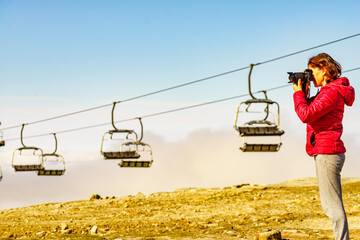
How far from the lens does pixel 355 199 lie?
684 inches

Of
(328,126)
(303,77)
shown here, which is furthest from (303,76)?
(328,126)

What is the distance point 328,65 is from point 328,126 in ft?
2.22

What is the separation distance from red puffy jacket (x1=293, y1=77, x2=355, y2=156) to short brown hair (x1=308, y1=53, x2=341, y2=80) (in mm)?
79

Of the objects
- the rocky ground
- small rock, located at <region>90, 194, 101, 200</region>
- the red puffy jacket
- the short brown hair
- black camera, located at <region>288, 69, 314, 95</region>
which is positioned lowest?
the rocky ground

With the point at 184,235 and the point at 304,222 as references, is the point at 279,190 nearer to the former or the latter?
the point at 304,222

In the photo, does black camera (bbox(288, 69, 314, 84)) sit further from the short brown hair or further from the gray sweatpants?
the gray sweatpants

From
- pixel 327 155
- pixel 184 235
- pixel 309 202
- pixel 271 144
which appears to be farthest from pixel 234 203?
pixel 327 155

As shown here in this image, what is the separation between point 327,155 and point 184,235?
5.74m

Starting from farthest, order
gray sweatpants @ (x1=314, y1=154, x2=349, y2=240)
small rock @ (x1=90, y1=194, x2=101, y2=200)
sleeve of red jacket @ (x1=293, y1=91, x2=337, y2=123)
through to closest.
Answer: small rock @ (x1=90, y1=194, x2=101, y2=200)
gray sweatpants @ (x1=314, y1=154, x2=349, y2=240)
sleeve of red jacket @ (x1=293, y1=91, x2=337, y2=123)

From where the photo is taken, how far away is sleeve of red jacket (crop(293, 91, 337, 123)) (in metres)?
5.46

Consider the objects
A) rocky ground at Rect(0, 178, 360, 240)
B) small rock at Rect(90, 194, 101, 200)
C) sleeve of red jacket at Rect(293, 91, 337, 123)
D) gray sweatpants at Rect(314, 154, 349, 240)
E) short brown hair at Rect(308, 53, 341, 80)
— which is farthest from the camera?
small rock at Rect(90, 194, 101, 200)

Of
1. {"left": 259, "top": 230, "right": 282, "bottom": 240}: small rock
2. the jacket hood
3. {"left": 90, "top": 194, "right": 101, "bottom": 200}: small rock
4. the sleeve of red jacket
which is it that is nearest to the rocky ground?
{"left": 259, "top": 230, "right": 282, "bottom": 240}: small rock

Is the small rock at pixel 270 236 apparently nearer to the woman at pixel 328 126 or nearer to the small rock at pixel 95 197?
the woman at pixel 328 126

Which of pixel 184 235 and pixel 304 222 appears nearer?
pixel 184 235
